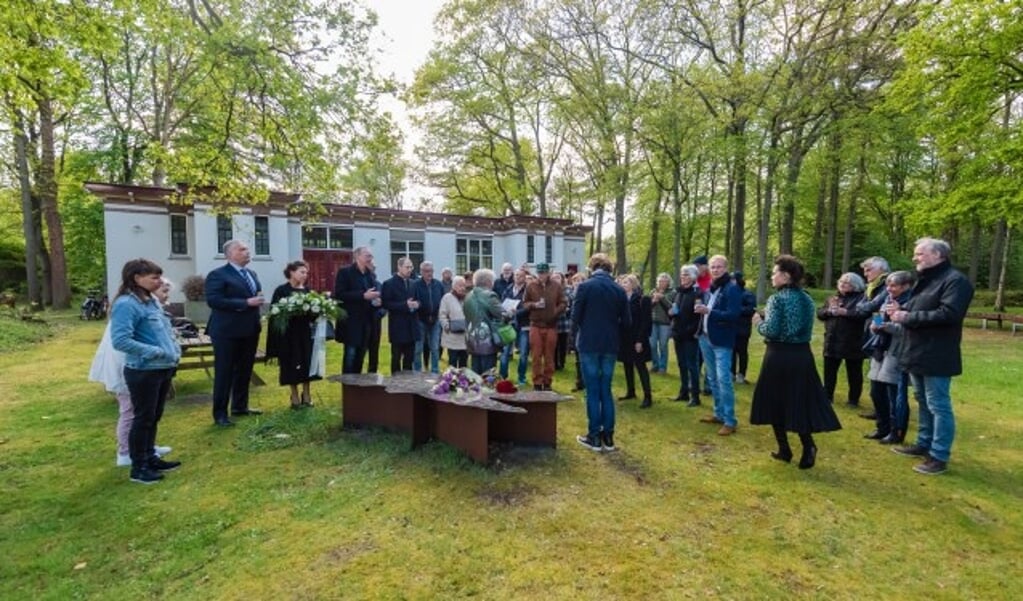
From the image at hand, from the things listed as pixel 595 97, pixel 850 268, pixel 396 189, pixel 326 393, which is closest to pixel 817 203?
pixel 850 268

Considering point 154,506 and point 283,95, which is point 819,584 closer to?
point 154,506

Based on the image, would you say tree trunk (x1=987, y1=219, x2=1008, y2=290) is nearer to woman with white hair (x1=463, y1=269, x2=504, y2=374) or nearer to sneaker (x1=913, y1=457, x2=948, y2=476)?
sneaker (x1=913, y1=457, x2=948, y2=476)

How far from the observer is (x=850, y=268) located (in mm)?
27422

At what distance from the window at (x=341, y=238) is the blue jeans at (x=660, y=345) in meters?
15.6

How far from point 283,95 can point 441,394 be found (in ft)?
19.6

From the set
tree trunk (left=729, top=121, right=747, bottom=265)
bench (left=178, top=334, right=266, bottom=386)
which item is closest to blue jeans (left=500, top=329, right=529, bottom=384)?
bench (left=178, top=334, right=266, bottom=386)

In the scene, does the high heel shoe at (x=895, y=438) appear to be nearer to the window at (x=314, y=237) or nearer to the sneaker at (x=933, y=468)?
the sneaker at (x=933, y=468)

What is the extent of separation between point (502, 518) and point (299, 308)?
11.9ft

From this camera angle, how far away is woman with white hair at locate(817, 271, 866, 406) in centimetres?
614

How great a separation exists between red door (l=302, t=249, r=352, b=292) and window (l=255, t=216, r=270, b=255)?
166 cm

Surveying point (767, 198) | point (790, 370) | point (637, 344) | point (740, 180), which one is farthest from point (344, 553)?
point (767, 198)

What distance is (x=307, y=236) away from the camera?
20172 millimetres

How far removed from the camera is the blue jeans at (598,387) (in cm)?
490

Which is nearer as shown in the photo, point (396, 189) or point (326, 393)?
point (326, 393)
